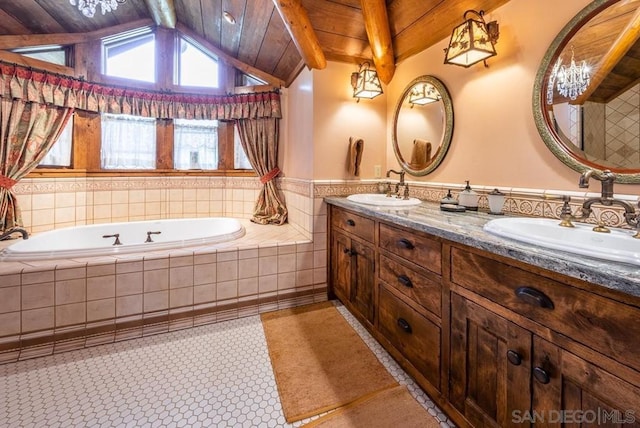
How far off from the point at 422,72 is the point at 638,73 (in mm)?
1308

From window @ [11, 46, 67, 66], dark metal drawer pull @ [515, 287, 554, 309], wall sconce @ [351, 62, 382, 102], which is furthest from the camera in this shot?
window @ [11, 46, 67, 66]

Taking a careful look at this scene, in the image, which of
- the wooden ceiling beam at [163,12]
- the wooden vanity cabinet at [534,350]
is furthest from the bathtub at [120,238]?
the wooden ceiling beam at [163,12]

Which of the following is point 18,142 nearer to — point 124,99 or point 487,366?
point 124,99

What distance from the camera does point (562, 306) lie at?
80 centimetres

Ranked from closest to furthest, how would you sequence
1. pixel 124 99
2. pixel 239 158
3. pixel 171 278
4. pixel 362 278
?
pixel 362 278 → pixel 171 278 → pixel 124 99 → pixel 239 158

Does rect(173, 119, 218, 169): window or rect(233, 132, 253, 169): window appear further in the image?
rect(233, 132, 253, 169): window

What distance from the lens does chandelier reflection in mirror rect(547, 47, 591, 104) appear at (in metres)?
1.29

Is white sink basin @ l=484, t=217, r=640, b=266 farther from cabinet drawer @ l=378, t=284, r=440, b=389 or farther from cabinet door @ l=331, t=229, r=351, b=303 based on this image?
cabinet door @ l=331, t=229, r=351, b=303

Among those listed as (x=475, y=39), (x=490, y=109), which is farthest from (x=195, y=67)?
(x=490, y=109)

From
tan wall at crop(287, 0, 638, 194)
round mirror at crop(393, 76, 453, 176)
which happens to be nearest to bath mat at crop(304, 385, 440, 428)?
tan wall at crop(287, 0, 638, 194)

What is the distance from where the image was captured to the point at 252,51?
3.09m

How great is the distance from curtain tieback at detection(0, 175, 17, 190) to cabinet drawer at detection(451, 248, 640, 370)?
3.50 meters

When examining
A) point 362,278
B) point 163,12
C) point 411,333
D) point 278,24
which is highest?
point 163,12

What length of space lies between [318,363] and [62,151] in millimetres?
3196
